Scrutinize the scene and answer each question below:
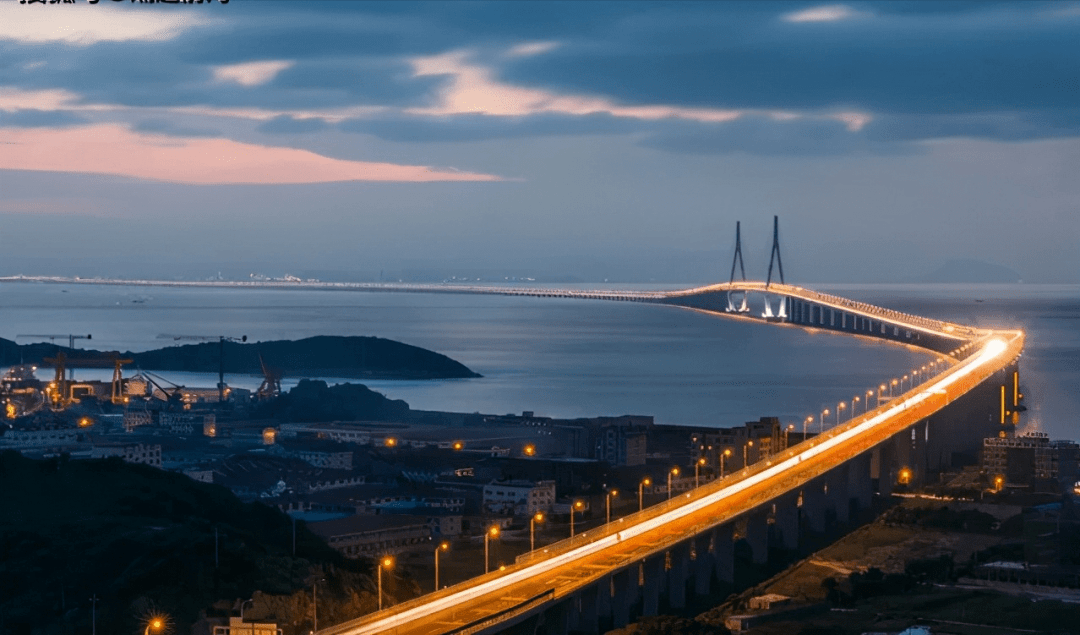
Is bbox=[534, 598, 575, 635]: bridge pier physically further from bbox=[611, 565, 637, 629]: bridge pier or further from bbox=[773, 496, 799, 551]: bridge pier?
bbox=[773, 496, 799, 551]: bridge pier

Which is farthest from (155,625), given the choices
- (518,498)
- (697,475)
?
(697,475)

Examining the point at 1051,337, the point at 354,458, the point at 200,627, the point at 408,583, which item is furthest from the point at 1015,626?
the point at 1051,337

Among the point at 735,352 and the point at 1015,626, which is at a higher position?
the point at 735,352

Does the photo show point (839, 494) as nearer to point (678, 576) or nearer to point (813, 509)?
point (813, 509)

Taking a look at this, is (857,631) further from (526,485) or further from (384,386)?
(384,386)

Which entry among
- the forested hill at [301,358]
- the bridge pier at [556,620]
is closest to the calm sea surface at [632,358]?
the forested hill at [301,358]

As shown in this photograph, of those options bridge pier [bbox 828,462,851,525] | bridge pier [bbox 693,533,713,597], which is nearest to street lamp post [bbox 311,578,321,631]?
bridge pier [bbox 693,533,713,597]

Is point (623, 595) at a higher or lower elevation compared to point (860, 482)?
lower
